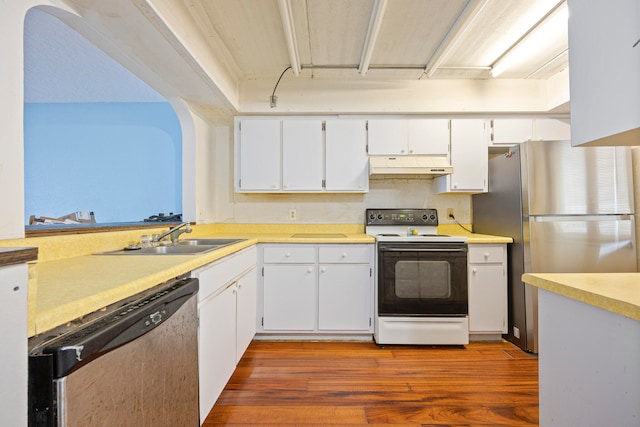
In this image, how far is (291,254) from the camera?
257 cm

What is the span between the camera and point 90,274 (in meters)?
1.02

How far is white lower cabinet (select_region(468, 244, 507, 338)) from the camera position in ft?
8.42

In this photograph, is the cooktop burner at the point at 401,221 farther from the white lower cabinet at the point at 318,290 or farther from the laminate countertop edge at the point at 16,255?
the laminate countertop edge at the point at 16,255

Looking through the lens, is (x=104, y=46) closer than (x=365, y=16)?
Yes

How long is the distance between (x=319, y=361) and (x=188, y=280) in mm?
1397

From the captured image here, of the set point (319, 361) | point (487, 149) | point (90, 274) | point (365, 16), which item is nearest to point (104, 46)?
point (90, 274)

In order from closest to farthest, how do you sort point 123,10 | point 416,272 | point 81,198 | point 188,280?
point 188,280, point 123,10, point 416,272, point 81,198

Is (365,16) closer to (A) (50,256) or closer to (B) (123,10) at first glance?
(B) (123,10)

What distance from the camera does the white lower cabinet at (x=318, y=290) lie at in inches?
101

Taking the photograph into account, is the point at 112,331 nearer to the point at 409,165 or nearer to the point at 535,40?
the point at 409,165

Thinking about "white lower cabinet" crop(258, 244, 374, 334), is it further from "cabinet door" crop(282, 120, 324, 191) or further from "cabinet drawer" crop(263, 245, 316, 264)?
"cabinet door" crop(282, 120, 324, 191)

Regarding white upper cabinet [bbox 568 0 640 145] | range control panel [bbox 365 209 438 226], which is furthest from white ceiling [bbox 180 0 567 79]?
range control panel [bbox 365 209 438 226]

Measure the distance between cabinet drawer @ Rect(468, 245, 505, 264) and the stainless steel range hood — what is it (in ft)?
2.34

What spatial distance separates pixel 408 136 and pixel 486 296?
159 centimetres
